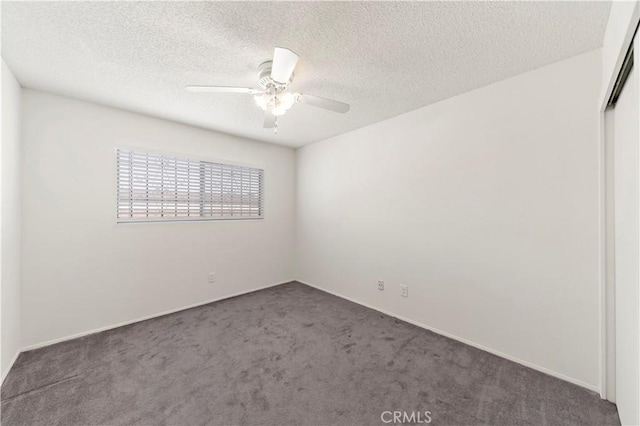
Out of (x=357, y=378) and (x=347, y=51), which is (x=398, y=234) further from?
(x=347, y=51)

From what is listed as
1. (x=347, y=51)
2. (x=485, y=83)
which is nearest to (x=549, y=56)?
(x=485, y=83)

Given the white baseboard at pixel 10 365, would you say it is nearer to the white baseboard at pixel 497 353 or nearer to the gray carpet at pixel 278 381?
the gray carpet at pixel 278 381

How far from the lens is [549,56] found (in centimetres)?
177

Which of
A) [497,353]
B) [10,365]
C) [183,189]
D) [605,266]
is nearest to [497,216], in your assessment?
[605,266]

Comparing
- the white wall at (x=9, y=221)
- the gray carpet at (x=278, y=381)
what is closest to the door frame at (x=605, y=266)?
the gray carpet at (x=278, y=381)

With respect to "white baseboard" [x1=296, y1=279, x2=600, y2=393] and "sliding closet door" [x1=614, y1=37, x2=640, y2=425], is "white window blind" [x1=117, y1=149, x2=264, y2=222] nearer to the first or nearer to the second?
"white baseboard" [x1=296, y1=279, x2=600, y2=393]

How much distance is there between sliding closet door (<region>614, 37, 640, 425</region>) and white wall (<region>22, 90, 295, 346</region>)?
12.0 ft

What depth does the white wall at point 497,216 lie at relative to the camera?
5.76 feet

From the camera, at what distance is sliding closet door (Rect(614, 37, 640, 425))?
1.16m

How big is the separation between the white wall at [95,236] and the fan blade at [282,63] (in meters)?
2.15

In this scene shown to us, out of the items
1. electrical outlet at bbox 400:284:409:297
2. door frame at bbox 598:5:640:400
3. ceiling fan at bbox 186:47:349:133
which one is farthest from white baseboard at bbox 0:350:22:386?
door frame at bbox 598:5:640:400

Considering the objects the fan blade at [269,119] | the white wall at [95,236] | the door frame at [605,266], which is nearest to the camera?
the door frame at [605,266]

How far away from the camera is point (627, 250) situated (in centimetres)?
133

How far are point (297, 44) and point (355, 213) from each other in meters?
2.16
